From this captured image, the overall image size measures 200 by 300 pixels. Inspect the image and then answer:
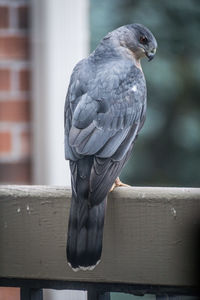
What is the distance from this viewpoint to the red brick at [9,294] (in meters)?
2.73

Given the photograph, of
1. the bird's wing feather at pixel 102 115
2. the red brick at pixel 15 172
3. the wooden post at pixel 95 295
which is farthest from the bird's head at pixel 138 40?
the wooden post at pixel 95 295

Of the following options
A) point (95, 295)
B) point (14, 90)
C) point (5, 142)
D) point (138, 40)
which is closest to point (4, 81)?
point (14, 90)

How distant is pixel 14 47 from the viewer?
267cm

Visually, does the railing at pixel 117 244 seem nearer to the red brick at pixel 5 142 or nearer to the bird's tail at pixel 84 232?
the bird's tail at pixel 84 232

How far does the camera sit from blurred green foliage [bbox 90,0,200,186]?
2938 millimetres

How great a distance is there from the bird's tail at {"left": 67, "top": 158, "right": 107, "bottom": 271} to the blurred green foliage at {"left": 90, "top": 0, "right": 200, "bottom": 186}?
4.09ft

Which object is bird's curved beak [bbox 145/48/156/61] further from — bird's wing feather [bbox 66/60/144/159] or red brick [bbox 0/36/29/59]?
red brick [bbox 0/36/29/59]

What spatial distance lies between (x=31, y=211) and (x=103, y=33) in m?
1.44

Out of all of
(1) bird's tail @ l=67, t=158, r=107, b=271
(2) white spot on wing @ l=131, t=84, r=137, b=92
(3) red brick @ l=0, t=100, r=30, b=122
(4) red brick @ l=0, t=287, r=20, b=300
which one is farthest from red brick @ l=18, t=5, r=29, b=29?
(1) bird's tail @ l=67, t=158, r=107, b=271

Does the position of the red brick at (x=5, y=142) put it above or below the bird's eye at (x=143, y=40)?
below

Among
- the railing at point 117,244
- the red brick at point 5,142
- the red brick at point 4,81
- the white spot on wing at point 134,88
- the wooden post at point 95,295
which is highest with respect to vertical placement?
the red brick at point 4,81

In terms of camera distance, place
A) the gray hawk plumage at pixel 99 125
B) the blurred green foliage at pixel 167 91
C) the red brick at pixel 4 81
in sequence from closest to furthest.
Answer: the gray hawk plumage at pixel 99 125
the red brick at pixel 4 81
the blurred green foliage at pixel 167 91

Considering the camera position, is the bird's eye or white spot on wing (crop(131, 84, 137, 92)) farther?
the bird's eye

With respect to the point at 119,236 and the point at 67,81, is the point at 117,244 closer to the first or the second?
the point at 119,236
